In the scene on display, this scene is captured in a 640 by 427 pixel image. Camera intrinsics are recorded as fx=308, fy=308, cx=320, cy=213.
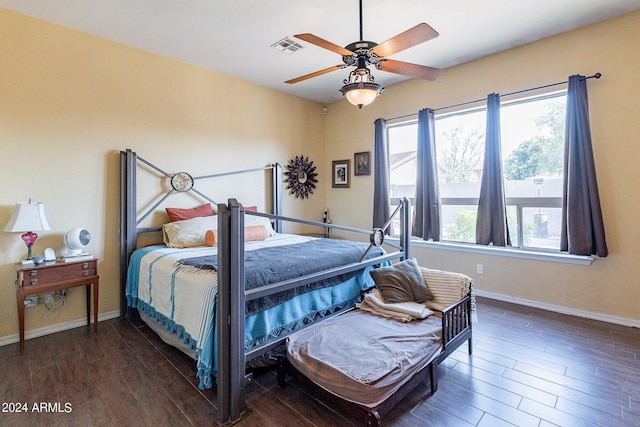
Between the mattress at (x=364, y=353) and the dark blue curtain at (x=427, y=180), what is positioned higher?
the dark blue curtain at (x=427, y=180)

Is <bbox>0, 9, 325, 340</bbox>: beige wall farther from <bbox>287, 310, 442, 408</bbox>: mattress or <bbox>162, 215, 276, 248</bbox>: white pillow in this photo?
<bbox>287, 310, 442, 408</bbox>: mattress

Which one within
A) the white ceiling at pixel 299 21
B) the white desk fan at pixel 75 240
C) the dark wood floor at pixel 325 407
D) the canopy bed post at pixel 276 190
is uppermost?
the white ceiling at pixel 299 21

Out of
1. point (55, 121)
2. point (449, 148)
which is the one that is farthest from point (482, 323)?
point (55, 121)

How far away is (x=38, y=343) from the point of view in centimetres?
272

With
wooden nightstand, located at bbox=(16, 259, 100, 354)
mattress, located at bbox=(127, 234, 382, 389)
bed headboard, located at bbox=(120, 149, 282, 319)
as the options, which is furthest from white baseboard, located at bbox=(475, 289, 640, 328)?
wooden nightstand, located at bbox=(16, 259, 100, 354)

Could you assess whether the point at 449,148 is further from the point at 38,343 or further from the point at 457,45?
the point at 38,343

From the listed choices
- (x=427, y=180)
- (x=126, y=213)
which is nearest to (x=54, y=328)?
(x=126, y=213)

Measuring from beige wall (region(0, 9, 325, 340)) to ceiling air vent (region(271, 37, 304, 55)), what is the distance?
114 cm

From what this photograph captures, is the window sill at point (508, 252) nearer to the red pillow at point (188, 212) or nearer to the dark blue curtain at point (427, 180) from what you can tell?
the dark blue curtain at point (427, 180)

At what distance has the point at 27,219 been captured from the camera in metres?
2.56

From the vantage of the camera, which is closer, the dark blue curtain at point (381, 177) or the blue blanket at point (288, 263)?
the blue blanket at point (288, 263)

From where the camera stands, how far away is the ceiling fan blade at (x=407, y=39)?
1862mm

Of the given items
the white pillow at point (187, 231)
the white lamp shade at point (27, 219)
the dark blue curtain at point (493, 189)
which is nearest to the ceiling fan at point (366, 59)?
the dark blue curtain at point (493, 189)

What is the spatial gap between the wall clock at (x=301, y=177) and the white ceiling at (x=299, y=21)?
1.76 metres
